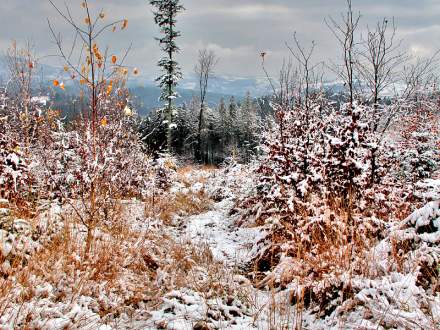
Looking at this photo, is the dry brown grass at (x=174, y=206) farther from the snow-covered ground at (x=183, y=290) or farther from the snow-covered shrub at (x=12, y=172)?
the snow-covered ground at (x=183, y=290)

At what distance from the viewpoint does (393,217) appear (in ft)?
13.5

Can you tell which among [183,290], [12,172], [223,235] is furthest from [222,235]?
[12,172]

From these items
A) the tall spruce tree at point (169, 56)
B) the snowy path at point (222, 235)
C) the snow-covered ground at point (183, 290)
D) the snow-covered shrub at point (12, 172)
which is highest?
the tall spruce tree at point (169, 56)

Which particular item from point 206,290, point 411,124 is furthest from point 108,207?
point 411,124

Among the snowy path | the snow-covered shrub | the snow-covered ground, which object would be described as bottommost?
the snowy path

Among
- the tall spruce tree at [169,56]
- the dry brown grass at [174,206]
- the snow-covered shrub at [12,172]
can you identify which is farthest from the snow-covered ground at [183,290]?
the tall spruce tree at [169,56]

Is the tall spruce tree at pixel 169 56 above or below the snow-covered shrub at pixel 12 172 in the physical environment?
above

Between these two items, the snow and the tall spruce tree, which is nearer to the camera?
the snow

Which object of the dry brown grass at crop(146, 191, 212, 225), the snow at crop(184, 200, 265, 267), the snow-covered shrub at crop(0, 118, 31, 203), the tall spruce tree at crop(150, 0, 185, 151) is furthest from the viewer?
the tall spruce tree at crop(150, 0, 185, 151)

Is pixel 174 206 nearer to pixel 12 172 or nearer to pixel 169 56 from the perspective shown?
pixel 12 172

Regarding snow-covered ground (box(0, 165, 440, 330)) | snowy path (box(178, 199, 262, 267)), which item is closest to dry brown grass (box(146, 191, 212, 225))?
snowy path (box(178, 199, 262, 267))

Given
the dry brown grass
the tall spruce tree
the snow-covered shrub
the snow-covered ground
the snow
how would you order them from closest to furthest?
the snow-covered ground < the snow-covered shrub < the snow < the dry brown grass < the tall spruce tree

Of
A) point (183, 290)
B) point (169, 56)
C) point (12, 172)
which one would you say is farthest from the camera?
point (169, 56)

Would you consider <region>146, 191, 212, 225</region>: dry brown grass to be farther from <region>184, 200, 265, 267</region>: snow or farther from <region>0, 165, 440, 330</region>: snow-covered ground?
<region>0, 165, 440, 330</region>: snow-covered ground
